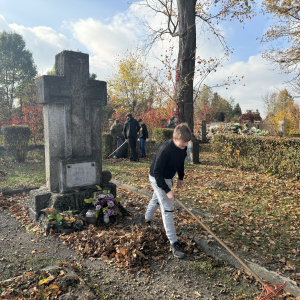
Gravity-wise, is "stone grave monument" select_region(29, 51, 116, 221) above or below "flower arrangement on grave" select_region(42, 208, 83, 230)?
above

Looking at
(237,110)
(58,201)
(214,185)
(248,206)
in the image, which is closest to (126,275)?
(58,201)

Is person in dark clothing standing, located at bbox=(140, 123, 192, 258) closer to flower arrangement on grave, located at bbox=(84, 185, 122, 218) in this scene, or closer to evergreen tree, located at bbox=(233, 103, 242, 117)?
flower arrangement on grave, located at bbox=(84, 185, 122, 218)

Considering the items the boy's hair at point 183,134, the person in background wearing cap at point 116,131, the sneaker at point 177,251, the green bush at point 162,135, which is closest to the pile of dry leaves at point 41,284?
the sneaker at point 177,251

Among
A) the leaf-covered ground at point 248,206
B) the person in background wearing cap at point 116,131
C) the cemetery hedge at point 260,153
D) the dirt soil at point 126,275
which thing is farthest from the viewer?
the person in background wearing cap at point 116,131

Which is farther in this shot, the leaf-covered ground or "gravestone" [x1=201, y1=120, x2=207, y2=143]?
"gravestone" [x1=201, y1=120, x2=207, y2=143]

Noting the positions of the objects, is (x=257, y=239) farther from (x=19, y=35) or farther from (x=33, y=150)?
(x=19, y=35)

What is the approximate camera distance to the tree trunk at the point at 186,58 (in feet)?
34.5

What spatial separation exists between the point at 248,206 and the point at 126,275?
3.40 m

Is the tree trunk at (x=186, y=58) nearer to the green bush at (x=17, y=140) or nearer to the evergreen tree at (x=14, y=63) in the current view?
the green bush at (x=17, y=140)

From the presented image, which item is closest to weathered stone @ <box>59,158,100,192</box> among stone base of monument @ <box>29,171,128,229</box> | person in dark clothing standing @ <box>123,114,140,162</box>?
stone base of monument @ <box>29,171,128,229</box>

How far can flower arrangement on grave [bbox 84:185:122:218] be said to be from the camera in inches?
181

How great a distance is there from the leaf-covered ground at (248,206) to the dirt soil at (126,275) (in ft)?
2.22

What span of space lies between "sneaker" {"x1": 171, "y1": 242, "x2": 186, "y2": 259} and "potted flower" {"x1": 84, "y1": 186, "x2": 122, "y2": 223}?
5.04ft

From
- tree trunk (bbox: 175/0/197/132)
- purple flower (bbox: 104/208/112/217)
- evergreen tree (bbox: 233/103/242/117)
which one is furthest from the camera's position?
evergreen tree (bbox: 233/103/242/117)
